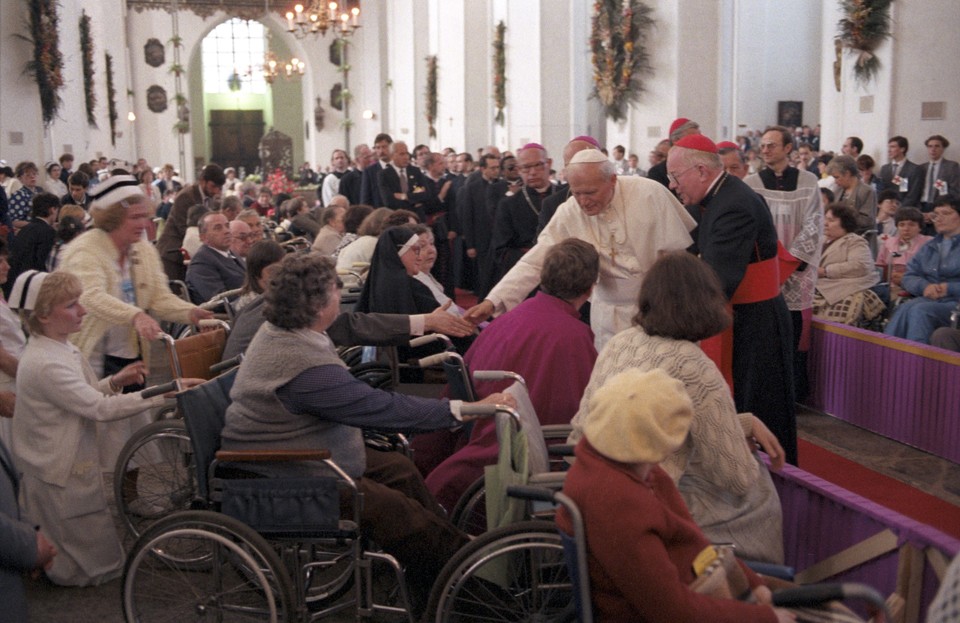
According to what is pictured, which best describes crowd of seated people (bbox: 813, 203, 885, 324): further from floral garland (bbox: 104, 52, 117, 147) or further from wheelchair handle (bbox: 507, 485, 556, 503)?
floral garland (bbox: 104, 52, 117, 147)

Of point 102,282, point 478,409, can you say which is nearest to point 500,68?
point 102,282

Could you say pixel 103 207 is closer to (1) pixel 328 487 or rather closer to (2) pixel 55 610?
(2) pixel 55 610

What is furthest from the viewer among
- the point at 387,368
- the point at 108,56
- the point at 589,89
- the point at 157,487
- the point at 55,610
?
the point at 108,56

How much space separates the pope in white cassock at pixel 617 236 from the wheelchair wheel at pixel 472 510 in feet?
4.70

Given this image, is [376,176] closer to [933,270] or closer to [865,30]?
[865,30]

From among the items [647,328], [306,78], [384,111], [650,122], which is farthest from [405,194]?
[306,78]

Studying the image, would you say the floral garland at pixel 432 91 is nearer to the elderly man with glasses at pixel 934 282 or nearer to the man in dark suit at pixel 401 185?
the man in dark suit at pixel 401 185

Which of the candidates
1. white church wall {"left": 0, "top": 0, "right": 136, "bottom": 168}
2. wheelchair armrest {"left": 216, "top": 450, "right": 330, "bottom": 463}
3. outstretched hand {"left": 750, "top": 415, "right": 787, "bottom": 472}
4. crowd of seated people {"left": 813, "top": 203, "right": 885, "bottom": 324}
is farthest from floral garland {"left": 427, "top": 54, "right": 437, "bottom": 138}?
outstretched hand {"left": 750, "top": 415, "right": 787, "bottom": 472}

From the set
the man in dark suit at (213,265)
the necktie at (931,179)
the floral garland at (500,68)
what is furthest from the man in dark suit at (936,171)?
the floral garland at (500,68)

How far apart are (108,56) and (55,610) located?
1133 inches

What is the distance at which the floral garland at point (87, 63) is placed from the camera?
2409cm

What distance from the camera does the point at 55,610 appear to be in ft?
14.1

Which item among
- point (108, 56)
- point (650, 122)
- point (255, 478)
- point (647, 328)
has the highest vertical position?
point (108, 56)

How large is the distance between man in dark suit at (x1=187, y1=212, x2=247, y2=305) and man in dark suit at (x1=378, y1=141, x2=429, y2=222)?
4656 mm
